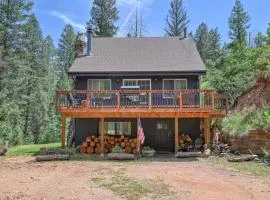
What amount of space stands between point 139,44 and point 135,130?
20.2ft

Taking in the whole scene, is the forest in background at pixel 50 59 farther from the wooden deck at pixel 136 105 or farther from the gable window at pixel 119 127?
the gable window at pixel 119 127

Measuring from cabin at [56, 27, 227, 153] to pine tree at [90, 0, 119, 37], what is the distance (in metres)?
21.8

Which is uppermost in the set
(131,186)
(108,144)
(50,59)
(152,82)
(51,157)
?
(50,59)

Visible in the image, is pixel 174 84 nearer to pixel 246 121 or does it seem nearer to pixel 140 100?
pixel 140 100

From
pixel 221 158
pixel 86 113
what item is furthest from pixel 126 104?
pixel 221 158

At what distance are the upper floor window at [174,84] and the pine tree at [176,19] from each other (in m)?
30.0

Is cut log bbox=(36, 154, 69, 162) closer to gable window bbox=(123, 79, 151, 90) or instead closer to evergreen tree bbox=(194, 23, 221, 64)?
gable window bbox=(123, 79, 151, 90)

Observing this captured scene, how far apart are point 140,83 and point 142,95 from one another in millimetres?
1762

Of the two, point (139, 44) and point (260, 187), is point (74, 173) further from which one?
point (139, 44)

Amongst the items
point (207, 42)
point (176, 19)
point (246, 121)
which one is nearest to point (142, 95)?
point (246, 121)

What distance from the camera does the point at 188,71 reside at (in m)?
20.4

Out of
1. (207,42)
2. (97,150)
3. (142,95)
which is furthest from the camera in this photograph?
(207,42)

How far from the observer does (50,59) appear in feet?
195

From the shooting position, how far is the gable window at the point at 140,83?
21234mm
